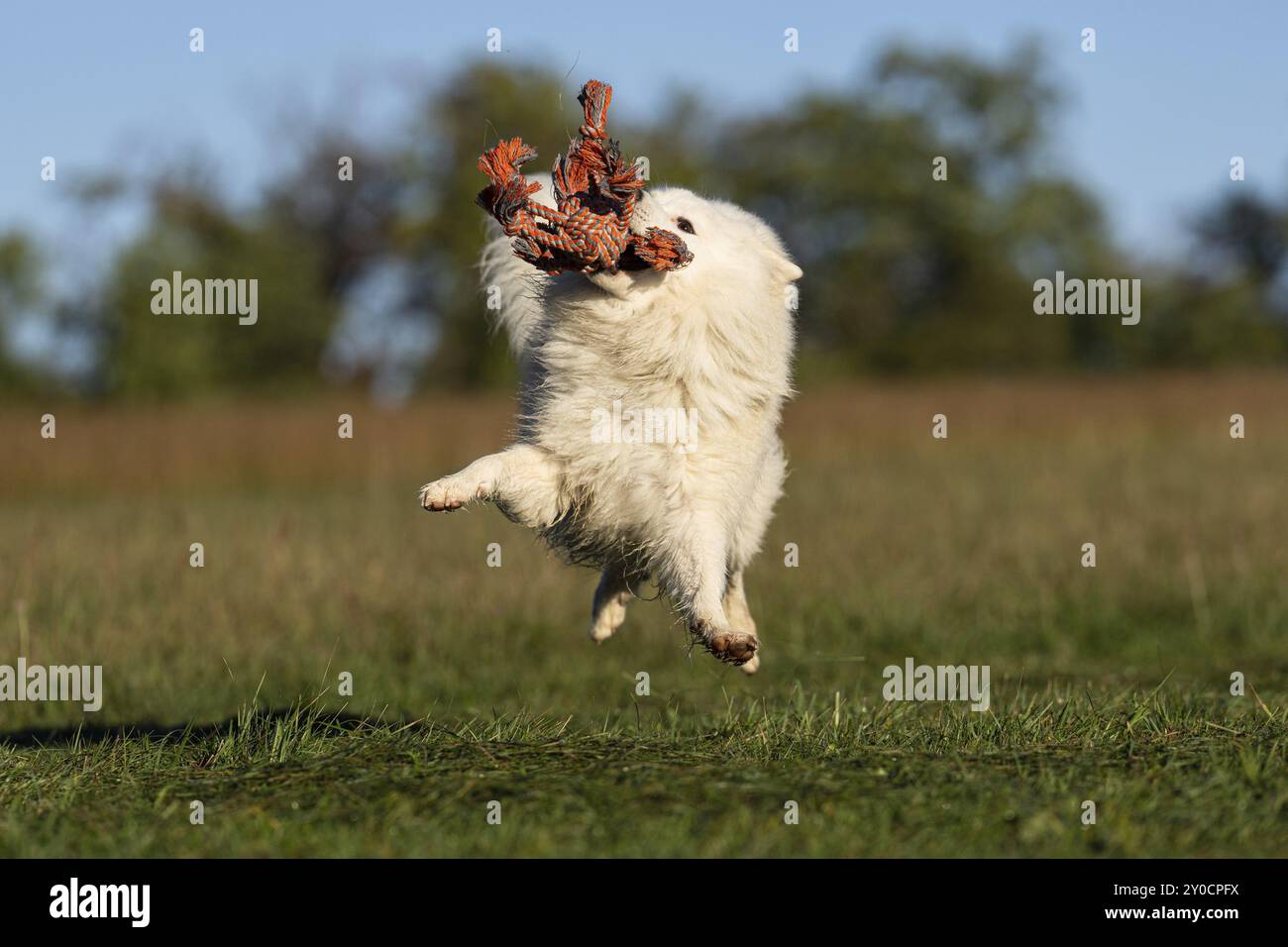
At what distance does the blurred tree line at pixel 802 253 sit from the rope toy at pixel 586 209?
3393cm

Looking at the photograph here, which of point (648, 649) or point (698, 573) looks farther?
point (648, 649)

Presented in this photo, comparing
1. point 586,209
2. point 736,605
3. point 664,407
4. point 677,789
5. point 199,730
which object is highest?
point 586,209

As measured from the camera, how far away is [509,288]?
7.84 meters

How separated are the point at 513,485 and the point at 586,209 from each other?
1.22 meters

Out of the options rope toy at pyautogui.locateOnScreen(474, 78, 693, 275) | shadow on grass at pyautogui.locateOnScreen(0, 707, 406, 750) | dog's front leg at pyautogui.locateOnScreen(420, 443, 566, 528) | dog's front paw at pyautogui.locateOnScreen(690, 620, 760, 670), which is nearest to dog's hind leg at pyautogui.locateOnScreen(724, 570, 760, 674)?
dog's front leg at pyautogui.locateOnScreen(420, 443, 566, 528)

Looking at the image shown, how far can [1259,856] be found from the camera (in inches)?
183

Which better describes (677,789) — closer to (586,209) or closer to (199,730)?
(586,209)

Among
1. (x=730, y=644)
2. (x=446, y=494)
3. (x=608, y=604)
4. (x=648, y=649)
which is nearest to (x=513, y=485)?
(x=446, y=494)

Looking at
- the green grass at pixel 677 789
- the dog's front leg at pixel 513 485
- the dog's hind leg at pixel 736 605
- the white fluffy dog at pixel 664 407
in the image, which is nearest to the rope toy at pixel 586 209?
the white fluffy dog at pixel 664 407

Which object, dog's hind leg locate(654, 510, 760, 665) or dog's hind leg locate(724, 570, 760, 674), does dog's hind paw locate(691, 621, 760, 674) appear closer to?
dog's hind leg locate(654, 510, 760, 665)

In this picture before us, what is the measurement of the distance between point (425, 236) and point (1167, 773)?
41304 millimetres
